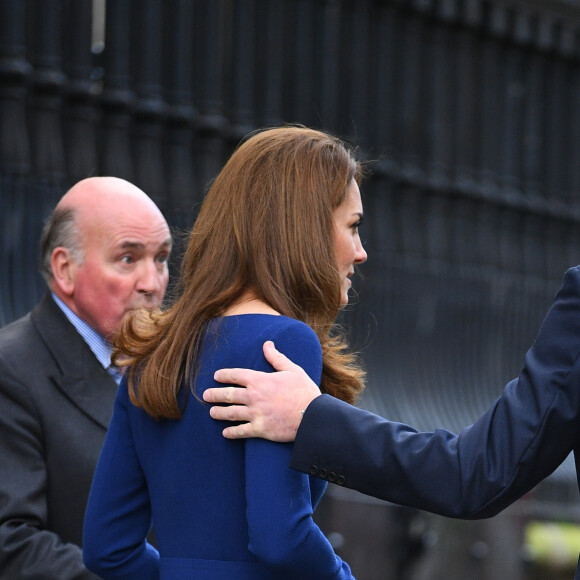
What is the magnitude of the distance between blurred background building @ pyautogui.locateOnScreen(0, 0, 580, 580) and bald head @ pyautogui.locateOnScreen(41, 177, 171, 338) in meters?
1.25

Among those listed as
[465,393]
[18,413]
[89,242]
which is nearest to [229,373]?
[18,413]

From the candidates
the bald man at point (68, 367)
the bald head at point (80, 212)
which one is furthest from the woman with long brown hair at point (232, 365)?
the bald head at point (80, 212)

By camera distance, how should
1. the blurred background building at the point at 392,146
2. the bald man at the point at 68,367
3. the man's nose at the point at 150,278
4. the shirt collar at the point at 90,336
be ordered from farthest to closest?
the blurred background building at the point at 392,146, the man's nose at the point at 150,278, the shirt collar at the point at 90,336, the bald man at the point at 68,367

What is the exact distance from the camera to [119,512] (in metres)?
2.34

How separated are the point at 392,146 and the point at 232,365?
4392 millimetres

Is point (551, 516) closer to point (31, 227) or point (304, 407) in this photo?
point (31, 227)

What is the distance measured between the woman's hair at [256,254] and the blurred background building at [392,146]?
2.42 m

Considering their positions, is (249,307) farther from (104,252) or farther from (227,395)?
(104,252)

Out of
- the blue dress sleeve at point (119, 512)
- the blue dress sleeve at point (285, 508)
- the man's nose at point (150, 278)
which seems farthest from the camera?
the man's nose at point (150, 278)

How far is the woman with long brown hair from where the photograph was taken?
2.11 metres

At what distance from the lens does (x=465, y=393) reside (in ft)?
21.5

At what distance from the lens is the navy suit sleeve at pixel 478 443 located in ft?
7.15

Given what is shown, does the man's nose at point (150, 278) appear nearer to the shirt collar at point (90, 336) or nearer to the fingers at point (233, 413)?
the shirt collar at point (90, 336)

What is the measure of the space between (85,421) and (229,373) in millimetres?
1083
